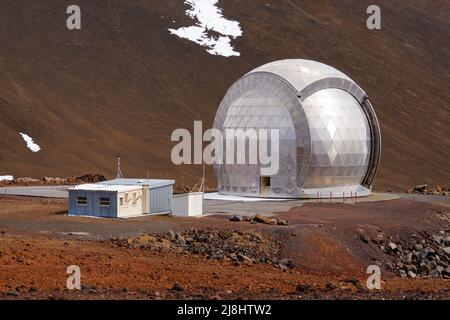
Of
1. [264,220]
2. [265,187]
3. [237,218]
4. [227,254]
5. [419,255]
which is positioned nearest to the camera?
[227,254]

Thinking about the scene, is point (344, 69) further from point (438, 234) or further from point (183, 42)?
point (438, 234)

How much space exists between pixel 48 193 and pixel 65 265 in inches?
766

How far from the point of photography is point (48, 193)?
3712cm

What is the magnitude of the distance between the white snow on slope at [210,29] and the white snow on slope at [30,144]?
29.4m

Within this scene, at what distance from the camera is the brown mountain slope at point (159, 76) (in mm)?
59781

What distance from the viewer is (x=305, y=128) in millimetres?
34594

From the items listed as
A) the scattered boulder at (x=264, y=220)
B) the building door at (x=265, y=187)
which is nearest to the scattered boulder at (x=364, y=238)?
the scattered boulder at (x=264, y=220)

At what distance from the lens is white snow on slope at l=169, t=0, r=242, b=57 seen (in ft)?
275

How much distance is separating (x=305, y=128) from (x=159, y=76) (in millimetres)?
43190

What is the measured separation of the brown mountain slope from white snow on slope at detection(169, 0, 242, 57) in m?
1.07

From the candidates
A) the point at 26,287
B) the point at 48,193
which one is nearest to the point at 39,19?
the point at 48,193

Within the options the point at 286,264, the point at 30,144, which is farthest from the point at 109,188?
the point at 30,144

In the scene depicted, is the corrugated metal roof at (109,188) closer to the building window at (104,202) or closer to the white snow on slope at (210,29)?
the building window at (104,202)

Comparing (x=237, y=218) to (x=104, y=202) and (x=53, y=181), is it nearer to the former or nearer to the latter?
(x=104, y=202)
